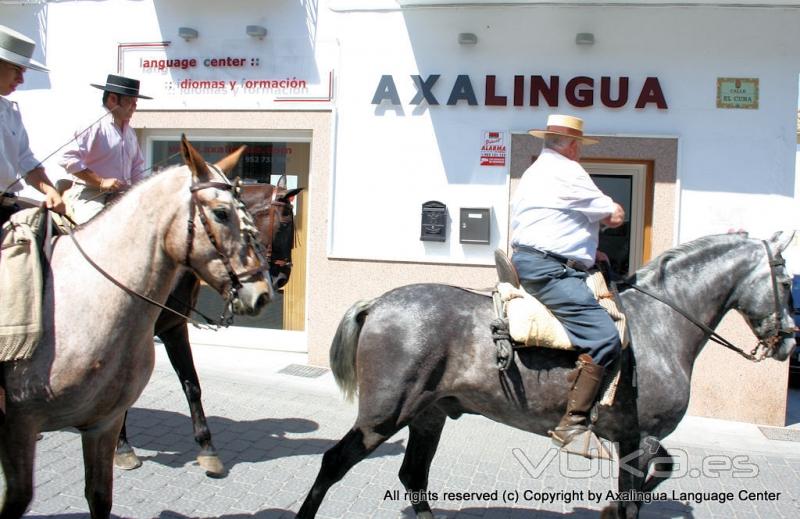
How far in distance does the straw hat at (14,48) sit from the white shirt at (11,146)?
10.6 inches

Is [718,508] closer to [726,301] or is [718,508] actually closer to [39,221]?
[726,301]

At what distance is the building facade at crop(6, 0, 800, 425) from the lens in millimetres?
6520

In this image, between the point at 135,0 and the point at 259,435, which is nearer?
the point at 259,435

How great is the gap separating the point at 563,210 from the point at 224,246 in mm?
1844

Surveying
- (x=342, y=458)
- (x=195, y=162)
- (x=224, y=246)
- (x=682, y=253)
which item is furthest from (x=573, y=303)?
(x=195, y=162)

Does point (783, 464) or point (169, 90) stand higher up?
point (169, 90)

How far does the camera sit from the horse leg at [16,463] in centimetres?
257

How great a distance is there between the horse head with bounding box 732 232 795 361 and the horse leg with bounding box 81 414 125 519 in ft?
11.2

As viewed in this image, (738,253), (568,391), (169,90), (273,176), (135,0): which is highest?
(135,0)

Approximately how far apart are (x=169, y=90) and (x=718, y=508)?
751cm

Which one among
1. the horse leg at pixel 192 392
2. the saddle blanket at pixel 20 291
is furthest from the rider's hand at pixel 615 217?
the horse leg at pixel 192 392

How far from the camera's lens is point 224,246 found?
8.63 ft

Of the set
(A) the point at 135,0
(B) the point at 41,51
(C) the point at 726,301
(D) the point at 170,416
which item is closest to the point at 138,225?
(C) the point at 726,301

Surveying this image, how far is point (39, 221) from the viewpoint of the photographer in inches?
110
